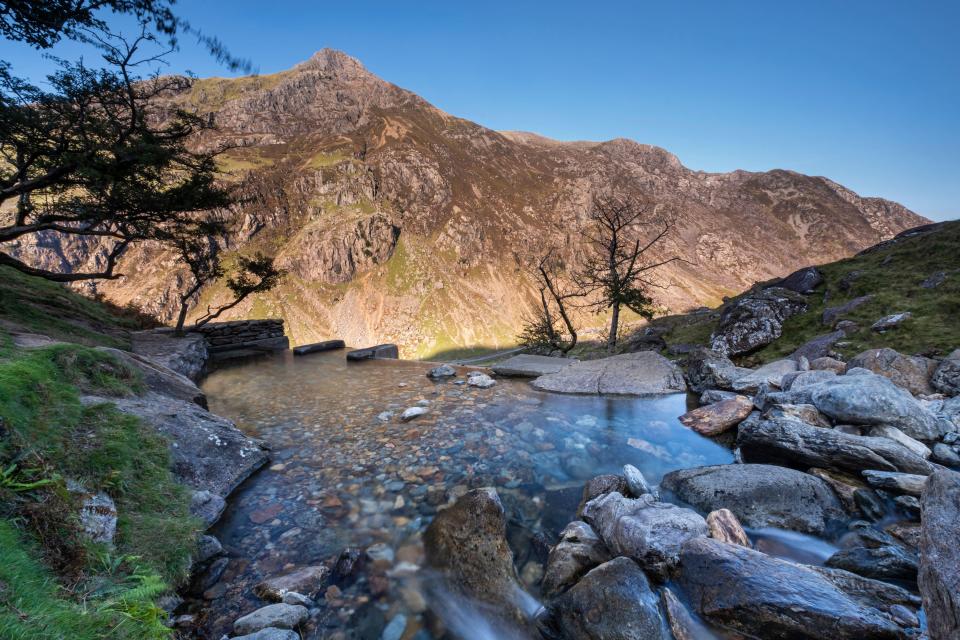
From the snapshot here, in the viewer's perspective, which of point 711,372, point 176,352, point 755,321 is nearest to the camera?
point 711,372

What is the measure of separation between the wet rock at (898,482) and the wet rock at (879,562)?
158 centimetres

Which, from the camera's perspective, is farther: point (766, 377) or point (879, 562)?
point (766, 377)

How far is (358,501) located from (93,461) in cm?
343

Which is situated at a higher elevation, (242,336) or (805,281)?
(805,281)

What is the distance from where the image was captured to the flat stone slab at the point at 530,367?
13902 mm

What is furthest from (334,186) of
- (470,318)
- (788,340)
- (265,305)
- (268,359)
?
(788,340)

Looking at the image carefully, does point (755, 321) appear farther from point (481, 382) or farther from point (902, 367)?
point (481, 382)

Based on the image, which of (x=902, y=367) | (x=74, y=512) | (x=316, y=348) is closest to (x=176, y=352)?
(x=316, y=348)

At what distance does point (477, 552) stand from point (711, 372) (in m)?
9.65

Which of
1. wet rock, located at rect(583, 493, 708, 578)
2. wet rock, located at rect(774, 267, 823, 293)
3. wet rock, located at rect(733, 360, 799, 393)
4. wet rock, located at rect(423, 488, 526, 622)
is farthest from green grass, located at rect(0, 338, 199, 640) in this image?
wet rock, located at rect(774, 267, 823, 293)

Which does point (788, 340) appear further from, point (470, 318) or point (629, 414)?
point (470, 318)

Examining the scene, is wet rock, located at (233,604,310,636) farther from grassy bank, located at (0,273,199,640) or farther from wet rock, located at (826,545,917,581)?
wet rock, located at (826,545,917,581)

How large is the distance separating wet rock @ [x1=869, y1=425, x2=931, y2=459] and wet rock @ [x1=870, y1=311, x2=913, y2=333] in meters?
7.61

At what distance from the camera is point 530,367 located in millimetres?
14344
